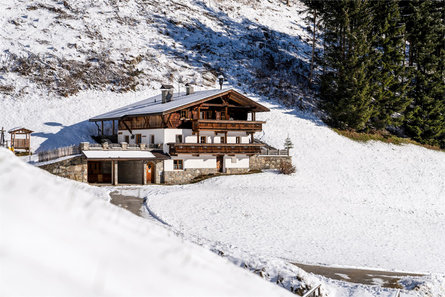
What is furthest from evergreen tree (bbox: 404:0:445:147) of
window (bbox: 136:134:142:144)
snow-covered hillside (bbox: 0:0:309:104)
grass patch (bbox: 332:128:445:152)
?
window (bbox: 136:134:142:144)

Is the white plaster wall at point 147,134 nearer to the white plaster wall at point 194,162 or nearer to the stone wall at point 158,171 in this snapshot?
the white plaster wall at point 194,162

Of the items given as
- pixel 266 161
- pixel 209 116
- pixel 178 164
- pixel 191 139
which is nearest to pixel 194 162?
pixel 178 164

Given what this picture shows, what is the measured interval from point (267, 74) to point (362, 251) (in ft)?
151

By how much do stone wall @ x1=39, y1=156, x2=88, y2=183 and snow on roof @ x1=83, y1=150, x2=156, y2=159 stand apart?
0.72m

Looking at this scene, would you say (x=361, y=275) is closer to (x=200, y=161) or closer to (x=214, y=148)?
(x=214, y=148)

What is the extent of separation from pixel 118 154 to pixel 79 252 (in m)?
30.1

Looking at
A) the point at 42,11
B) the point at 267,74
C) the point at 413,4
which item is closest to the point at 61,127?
the point at 42,11

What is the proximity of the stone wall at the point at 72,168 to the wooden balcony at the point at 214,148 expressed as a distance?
7072mm

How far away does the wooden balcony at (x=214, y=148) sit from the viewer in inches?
1315

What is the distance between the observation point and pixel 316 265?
15.8 meters

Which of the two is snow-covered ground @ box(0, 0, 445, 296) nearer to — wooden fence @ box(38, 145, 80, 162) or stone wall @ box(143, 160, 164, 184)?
stone wall @ box(143, 160, 164, 184)

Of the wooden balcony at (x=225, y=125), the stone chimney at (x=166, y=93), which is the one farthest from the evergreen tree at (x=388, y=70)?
the stone chimney at (x=166, y=93)

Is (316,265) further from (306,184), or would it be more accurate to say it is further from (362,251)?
(306,184)

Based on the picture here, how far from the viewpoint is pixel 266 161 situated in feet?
124
